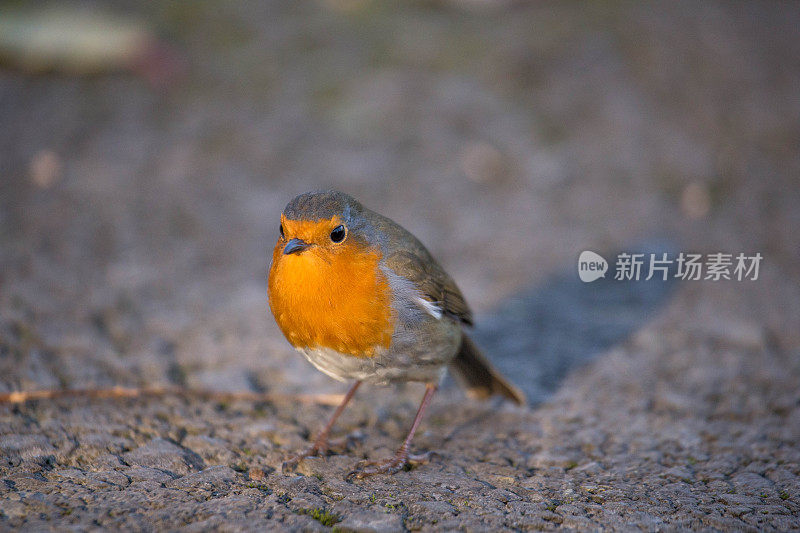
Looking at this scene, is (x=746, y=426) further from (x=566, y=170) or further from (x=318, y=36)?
(x=318, y=36)

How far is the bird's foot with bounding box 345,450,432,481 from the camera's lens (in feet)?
9.66

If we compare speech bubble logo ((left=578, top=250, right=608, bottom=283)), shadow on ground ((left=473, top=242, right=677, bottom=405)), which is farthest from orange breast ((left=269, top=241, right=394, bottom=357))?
speech bubble logo ((left=578, top=250, right=608, bottom=283))

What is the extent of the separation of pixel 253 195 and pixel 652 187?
141 inches

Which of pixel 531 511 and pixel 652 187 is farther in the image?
pixel 652 187

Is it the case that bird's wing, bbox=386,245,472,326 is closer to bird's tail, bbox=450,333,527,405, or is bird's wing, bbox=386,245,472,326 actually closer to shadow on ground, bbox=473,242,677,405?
bird's tail, bbox=450,333,527,405

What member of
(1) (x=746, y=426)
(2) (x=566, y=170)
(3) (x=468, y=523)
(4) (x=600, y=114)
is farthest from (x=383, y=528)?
(4) (x=600, y=114)

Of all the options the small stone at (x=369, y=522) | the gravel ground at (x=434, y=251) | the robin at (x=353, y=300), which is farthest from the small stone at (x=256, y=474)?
the small stone at (x=369, y=522)

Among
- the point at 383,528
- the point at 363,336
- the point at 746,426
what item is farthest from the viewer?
the point at 746,426

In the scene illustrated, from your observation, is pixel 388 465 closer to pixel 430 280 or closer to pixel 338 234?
pixel 430 280

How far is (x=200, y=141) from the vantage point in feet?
21.2

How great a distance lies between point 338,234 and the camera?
295 cm

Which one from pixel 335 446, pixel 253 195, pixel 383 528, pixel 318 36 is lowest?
pixel 383 528

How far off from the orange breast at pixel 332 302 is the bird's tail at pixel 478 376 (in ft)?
2.78

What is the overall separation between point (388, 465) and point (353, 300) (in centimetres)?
75
